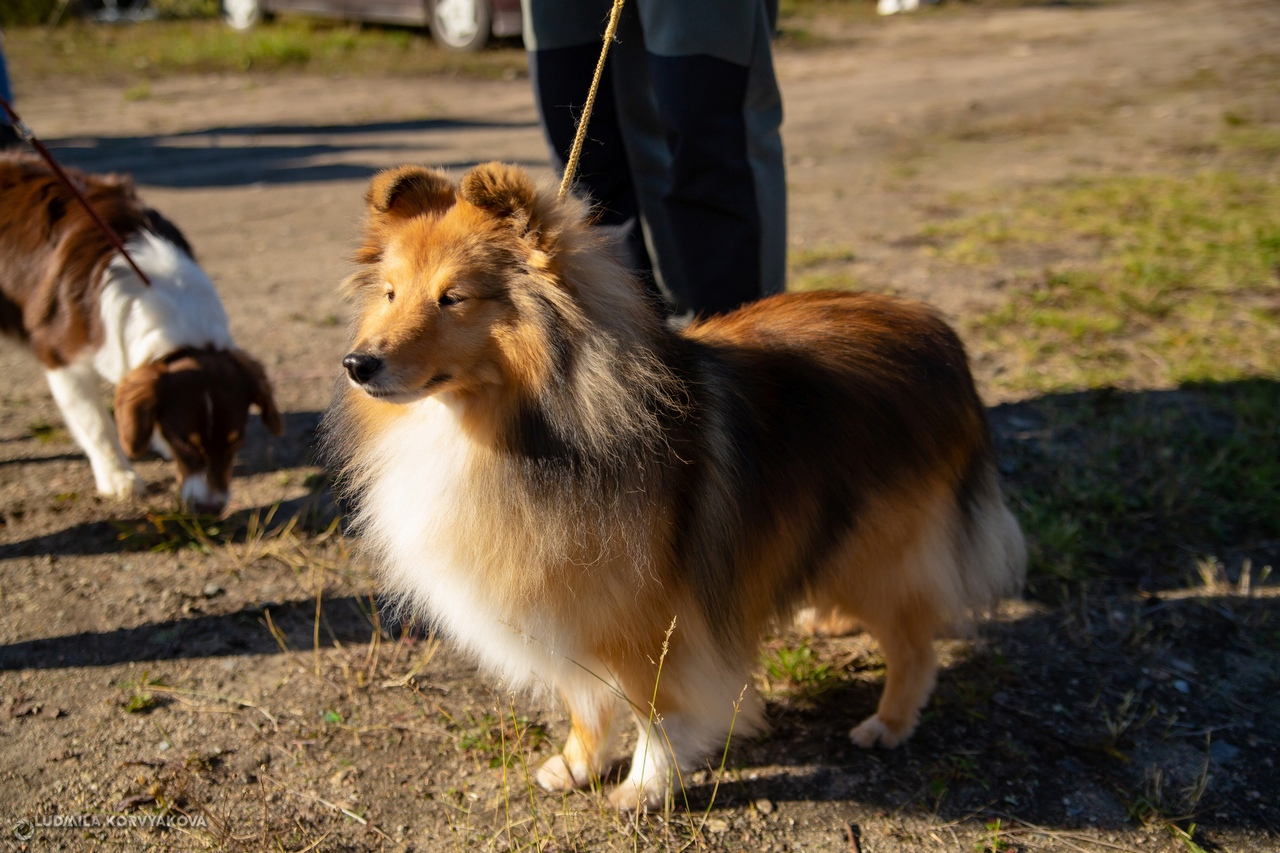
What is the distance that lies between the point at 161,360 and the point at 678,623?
2.36 metres

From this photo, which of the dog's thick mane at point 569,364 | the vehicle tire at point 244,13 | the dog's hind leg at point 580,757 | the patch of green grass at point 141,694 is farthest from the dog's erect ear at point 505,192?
the vehicle tire at point 244,13

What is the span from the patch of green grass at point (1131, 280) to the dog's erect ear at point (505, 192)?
3.14 metres

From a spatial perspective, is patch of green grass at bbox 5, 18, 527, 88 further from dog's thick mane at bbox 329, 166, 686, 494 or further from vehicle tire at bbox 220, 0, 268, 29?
dog's thick mane at bbox 329, 166, 686, 494

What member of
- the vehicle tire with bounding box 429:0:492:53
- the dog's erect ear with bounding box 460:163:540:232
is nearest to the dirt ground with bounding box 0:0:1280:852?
the dog's erect ear with bounding box 460:163:540:232

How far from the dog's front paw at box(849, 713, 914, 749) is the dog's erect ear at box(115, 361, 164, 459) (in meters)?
2.62

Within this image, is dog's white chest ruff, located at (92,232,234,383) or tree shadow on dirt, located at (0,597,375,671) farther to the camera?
dog's white chest ruff, located at (92,232,234,383)

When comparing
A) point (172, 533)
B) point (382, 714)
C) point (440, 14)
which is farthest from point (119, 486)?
point (440, 14)

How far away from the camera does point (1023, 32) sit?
14.2 metres

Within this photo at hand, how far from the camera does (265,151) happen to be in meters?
8.36

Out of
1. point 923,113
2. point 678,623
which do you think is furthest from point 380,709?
point 923,113

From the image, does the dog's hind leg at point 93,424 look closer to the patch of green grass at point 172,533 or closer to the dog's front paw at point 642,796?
the patch of green grass at point 172,533

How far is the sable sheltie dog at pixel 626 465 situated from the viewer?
6.50 ft

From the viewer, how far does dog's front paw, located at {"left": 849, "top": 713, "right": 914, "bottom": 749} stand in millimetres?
2586

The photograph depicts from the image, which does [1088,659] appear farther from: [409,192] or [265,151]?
[265,151]
